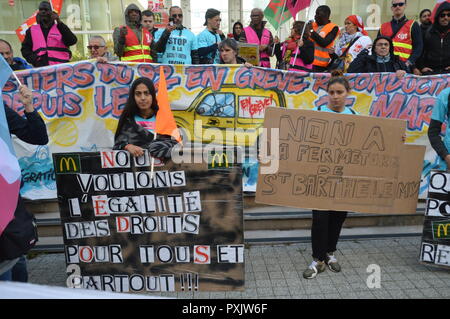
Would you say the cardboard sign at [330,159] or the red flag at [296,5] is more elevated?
the red flag at [296,5]

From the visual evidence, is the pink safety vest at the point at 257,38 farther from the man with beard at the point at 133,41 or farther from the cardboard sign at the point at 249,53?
the man with beard at the point at 133,41

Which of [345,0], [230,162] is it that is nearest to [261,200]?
[230,162]

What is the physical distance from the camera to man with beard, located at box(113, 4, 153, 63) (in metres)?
4.92

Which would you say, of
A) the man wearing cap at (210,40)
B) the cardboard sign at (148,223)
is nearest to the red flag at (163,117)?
the cardboard sign at (148,223)

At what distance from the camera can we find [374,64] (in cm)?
452

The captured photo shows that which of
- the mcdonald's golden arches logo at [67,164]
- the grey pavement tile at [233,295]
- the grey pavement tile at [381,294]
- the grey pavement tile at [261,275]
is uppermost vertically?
the mcdonald's golden arches logo at [67,164]

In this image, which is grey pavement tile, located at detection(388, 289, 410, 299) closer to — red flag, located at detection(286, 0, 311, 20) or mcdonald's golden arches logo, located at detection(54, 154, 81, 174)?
mcdonald's golden arches logo, located at detection(54, 154, 81, 174)

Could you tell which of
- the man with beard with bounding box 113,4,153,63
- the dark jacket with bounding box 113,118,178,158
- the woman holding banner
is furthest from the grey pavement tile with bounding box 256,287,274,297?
the man with beard with bounding box 113,4,153,63

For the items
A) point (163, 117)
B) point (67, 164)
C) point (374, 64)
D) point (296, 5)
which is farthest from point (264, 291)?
point (296, 5)

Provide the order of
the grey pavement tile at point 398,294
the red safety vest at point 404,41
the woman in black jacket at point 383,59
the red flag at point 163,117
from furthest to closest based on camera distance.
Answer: the red safety vest at point 404,41, the woman in black jacket at point 383,59, the grey pavement tile at point 398,294, the red flag at point 163,117

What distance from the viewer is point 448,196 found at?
3.13 m

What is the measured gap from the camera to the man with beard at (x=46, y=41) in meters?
4.92

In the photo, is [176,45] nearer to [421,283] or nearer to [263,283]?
[263,283]

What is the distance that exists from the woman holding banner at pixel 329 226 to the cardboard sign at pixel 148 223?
0.70 meters
